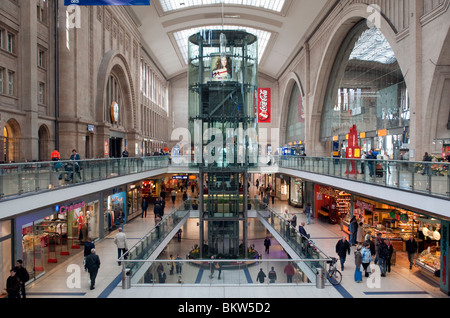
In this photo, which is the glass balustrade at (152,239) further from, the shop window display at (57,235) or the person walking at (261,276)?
the shop window display at (57,235)

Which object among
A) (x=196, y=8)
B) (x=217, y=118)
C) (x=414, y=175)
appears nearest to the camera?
(x=414, y=175)

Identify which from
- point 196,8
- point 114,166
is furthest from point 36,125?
Answer: point 196,8

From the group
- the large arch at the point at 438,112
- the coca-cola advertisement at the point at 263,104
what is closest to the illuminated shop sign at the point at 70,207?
the large arch at the point at 438,112

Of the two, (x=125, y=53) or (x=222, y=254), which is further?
(x=125, y=53)

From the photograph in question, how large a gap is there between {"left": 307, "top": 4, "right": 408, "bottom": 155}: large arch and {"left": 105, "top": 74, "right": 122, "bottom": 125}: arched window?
16975 millimetres

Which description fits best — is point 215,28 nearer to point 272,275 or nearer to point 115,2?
point 115,2

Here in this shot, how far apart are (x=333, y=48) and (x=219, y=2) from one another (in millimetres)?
12484

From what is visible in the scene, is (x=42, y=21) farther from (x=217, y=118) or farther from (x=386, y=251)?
(x=386, y=251)

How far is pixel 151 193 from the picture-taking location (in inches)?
1214

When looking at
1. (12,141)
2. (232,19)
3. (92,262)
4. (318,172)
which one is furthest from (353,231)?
(232,19)

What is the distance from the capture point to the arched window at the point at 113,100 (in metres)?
24.7

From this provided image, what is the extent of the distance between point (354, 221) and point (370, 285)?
19.1 ft

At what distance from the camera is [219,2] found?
33594mm

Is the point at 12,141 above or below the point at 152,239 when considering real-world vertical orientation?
above
